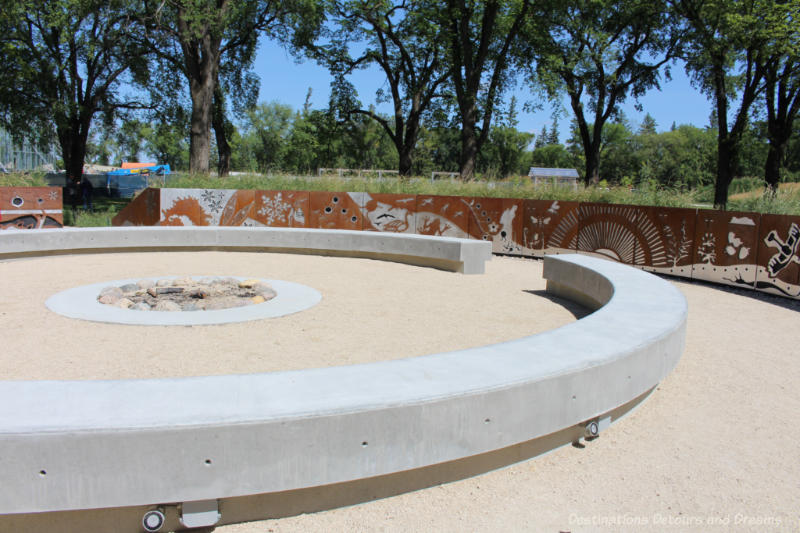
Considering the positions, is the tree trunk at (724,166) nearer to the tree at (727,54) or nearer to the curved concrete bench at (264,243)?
the tree at (727,54)

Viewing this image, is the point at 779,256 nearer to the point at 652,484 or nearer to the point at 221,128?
the point at 652,484

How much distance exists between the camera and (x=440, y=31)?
30.0 meters

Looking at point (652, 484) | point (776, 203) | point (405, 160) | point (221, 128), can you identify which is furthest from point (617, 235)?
point (221, 128)

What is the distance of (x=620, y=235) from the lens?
13.7 metres

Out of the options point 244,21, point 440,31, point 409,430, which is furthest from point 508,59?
point 409,430

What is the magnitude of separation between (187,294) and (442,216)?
9.27 meters

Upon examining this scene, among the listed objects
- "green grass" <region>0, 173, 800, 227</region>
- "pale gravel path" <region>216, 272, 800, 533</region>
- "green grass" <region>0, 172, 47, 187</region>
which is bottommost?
"pale gravel path" <region>216, 272, 800, 533</region>

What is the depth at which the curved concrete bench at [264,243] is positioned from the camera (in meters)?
12.1

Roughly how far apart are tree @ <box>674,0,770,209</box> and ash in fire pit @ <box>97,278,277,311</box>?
17.7 meters

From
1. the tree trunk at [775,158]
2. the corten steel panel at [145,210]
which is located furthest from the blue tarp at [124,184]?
the tree trunk at [775,158]

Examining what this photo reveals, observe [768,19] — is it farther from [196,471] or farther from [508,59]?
[196,471]

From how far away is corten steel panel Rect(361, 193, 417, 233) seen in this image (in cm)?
1691

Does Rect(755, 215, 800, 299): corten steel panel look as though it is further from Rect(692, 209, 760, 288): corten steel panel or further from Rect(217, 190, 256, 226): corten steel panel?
Rect(217, 190, 256, 226): corten steel panel

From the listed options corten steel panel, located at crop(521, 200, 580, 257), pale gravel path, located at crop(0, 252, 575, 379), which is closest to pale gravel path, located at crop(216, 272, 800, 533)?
pale gravel path, located at crop(0, 252, 575, 379)
